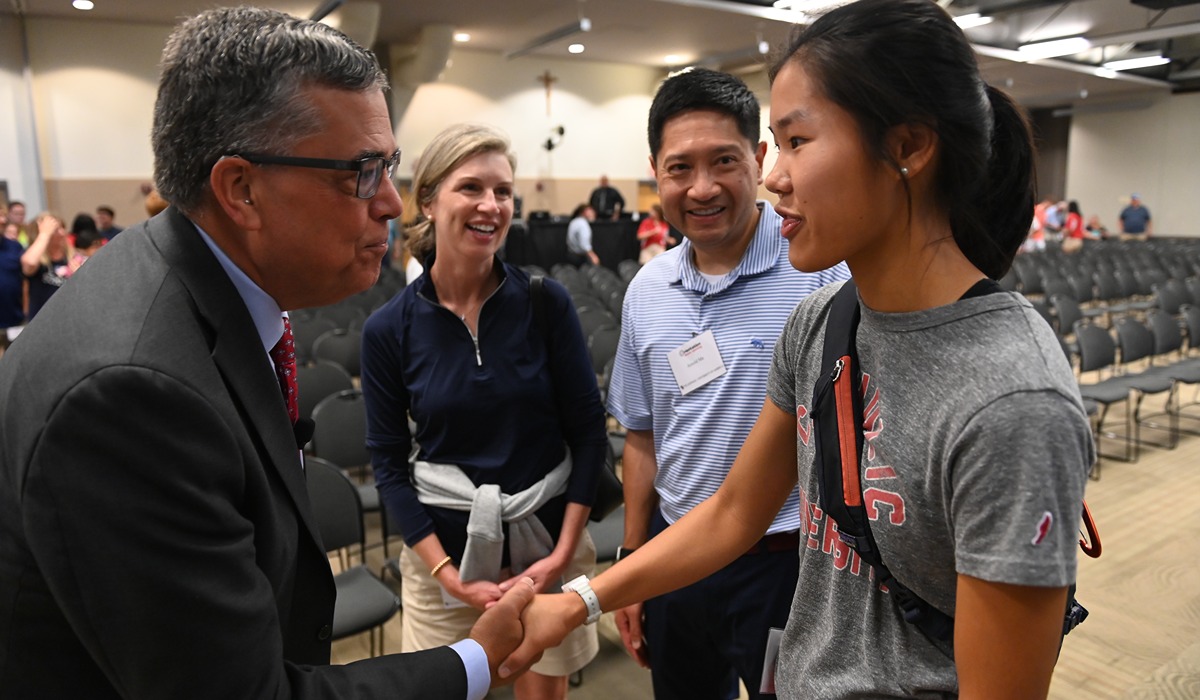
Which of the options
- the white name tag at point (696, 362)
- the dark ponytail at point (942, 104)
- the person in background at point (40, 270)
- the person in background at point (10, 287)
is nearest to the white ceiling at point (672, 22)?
the person in background at point (10, 287)

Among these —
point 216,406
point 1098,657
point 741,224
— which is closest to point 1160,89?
point 1098,657

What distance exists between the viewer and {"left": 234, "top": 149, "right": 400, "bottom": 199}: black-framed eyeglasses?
1.02 metres

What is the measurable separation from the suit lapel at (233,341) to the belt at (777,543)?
0.98 metres

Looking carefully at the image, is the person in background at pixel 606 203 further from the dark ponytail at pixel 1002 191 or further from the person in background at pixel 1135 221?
the dark ponytail at pixel 1002 191

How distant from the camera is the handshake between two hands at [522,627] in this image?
1.41 metres

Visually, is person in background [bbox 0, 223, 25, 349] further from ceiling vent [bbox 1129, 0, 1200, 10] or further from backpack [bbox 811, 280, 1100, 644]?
ceiling vent [bbox 1129, 0, 1200, 10]

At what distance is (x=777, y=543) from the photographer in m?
1.64

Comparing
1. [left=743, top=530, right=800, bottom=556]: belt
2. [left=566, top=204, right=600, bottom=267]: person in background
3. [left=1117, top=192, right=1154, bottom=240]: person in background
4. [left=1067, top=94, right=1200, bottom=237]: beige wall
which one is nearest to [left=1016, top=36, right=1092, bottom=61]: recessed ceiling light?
[left=1117, top=192, right=1154, bottom=240]: person in background

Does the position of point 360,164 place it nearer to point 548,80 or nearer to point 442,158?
point 442,158

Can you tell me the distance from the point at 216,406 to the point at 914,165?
87cm

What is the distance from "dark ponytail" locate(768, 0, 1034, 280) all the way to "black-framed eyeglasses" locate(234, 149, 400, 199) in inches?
24.0

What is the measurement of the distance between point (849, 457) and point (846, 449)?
1 cm

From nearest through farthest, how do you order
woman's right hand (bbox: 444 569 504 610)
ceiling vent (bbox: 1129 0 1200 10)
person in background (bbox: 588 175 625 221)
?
woman's right hand (bbox: 444 569 504 610) < ceiling vent (bbox: 1129 0 1200 10) < person in background (bbox: 588 175 625 221)

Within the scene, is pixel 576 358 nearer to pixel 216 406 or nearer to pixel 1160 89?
pixel 216 406
